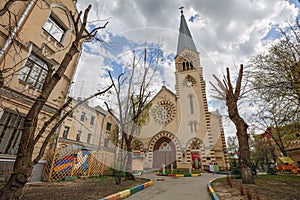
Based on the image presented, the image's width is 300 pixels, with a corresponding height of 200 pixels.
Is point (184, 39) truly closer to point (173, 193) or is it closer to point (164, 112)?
point (164, 112)

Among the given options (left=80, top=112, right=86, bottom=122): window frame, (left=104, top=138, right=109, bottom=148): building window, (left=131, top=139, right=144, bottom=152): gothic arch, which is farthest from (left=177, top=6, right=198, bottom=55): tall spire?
(left=104, top=138, right=109, bottom=148): building window

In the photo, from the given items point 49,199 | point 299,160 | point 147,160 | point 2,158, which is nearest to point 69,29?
point 2,158

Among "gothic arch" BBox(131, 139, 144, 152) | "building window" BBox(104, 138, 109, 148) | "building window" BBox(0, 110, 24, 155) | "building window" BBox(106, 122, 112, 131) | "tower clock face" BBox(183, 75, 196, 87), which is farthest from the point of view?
"building window" BBox(106, 122, 112, 131)

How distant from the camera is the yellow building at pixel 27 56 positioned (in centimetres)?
671

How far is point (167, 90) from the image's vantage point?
2503 centimetres

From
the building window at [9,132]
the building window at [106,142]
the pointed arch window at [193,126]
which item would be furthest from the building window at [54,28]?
the building window at [106,142]

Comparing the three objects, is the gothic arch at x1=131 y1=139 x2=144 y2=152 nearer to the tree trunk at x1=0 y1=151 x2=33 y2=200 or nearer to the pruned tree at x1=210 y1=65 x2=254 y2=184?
the pruned tree at x1=210 y1=65 x2=254 y2=184

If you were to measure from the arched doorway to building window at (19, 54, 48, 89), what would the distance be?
16.3m

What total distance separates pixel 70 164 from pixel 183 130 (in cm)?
1470

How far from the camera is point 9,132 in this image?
23.7 ft

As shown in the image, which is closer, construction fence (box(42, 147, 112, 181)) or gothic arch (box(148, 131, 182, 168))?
construction fence (box(42, 147, 112, 181))

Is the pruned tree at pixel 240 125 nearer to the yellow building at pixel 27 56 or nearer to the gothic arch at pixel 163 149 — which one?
the yellow building at pixel 27 56

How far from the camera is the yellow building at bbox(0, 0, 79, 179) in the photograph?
22.0ft

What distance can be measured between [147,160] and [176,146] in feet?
13.5
